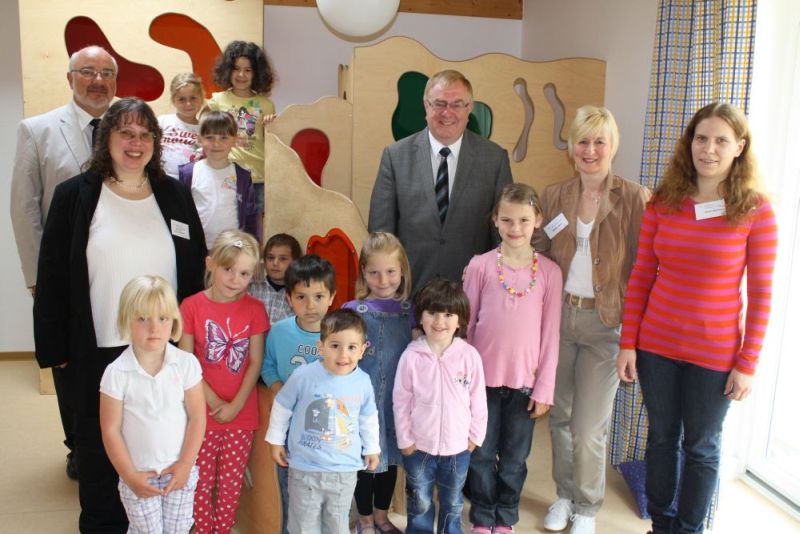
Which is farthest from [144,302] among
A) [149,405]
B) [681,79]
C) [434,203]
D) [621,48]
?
[621,48]

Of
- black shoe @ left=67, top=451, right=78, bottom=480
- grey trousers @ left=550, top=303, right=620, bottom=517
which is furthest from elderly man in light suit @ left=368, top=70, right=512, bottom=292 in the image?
black shoe @ left=67, top=451, right=78, bottom=480

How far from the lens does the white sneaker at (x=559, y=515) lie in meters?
2.64

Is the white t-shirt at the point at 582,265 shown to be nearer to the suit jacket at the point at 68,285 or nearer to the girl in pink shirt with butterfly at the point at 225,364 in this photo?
the girl in pink shirt with butterfly at the point at 225,364

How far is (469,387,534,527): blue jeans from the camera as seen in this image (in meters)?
2.40

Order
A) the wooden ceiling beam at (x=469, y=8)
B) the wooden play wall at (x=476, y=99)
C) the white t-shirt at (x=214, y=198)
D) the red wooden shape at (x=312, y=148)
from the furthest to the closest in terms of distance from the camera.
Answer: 1. the wooden ceiling beam at (x=469, y=8)
2. the wooden play wall at (x=476, y=99)
3. the red wooden shape at (x=312, y=148)
4. the white t-shirt at (x=214, y=198)

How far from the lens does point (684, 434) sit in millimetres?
2225

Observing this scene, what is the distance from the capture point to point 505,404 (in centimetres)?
242

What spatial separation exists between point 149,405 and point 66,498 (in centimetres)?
123

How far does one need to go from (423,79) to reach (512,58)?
52cm

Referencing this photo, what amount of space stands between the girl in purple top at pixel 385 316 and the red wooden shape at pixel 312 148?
117 centimetres

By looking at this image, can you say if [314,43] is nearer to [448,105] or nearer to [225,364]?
[448,105]

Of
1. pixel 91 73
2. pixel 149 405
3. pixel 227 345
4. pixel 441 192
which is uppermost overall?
pixel 91 73

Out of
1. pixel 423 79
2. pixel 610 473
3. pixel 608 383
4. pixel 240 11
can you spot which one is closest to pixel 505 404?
pixel 608 383

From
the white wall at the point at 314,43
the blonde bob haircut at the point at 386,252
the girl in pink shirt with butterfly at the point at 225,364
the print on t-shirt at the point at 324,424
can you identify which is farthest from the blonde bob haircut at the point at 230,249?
the white wall at the point at 314,43
